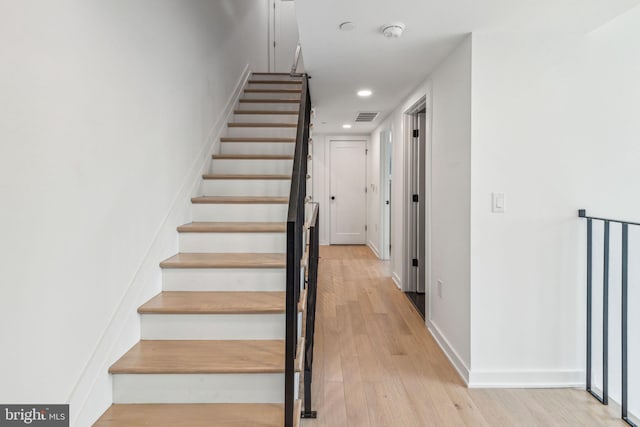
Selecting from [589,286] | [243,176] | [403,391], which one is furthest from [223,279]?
[589,286]

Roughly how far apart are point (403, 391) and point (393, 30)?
217 centimetres

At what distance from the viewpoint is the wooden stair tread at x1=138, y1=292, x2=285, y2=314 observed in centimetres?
186

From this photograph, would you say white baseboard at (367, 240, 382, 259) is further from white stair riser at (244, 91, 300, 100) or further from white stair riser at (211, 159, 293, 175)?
white stair riser at (211, 159, 293, 175)

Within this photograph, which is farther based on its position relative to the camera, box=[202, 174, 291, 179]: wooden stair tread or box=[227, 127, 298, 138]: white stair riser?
box=[227, 127, 298, 138]: white stair riser

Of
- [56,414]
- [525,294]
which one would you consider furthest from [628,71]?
[56,414]

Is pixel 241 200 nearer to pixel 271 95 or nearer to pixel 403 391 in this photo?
pixel 403 391

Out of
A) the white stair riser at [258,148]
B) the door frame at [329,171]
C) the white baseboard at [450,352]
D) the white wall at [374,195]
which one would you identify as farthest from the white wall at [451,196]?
the door frame at [329,171]

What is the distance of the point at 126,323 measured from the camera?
1.76m

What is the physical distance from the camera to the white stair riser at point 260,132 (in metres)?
3.56

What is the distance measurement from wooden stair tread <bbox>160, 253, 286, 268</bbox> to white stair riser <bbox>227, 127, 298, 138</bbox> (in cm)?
161

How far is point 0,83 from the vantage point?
1.07 m

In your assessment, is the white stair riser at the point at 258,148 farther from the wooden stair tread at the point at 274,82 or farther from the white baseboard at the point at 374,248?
the white baseboard at the point at 374,248

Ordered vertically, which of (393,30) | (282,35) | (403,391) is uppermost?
(282,35)

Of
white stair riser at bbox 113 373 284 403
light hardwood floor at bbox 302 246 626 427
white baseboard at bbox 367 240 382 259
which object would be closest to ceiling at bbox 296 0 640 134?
white stair riser at bbox 113 373 284 403
